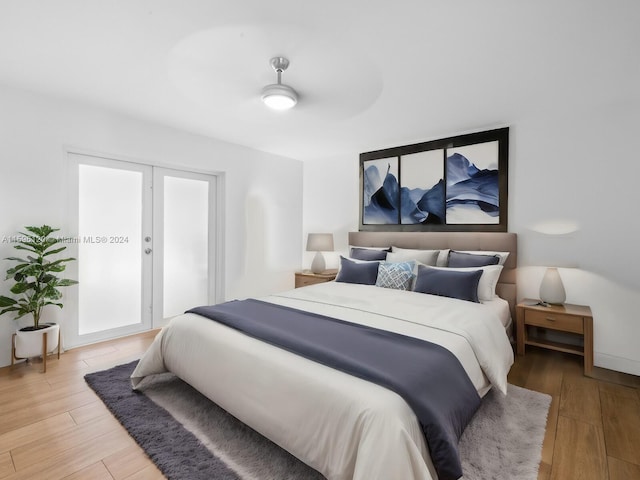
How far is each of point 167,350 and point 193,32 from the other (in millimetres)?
2117

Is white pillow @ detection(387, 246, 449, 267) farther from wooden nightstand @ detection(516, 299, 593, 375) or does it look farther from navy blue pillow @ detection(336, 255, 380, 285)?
wooden nightstand @ detection(516, 299, 593, 375)

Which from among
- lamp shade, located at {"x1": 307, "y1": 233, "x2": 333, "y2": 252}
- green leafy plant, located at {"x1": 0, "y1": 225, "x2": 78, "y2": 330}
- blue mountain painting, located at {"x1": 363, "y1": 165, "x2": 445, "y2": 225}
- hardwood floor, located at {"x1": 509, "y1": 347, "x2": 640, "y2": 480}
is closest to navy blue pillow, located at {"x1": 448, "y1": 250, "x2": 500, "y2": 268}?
blue mountain painting, located at {"x1": 363, "y1": 165, "x2": 445, "y2": 225}

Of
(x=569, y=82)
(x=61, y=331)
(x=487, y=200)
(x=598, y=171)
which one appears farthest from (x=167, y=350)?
(x=598, y=171)

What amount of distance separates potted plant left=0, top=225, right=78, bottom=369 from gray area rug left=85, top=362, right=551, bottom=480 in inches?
30.0

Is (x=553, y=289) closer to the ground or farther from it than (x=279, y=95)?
closer to the ground

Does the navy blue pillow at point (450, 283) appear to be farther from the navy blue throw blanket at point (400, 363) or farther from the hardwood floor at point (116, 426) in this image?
the navy blue throw blanket at point (400, 363)

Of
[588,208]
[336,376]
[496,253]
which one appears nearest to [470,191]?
[496,253]

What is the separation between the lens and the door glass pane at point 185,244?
3.90m

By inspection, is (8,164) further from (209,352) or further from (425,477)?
(425,477)

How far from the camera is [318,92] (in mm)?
2703

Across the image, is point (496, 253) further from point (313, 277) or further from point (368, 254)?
point (313, 277)

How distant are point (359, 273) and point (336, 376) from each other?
2.08 m

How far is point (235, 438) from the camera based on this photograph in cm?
182

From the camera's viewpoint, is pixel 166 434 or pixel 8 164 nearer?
pixel 166 434
